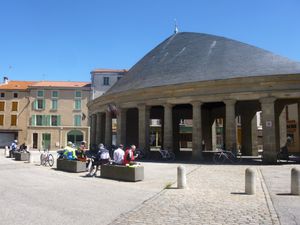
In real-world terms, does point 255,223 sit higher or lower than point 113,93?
lower

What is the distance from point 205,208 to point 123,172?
5.66 meters

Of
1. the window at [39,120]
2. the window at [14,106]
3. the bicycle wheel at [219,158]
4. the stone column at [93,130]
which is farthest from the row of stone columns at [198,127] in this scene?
the window at [14,106]

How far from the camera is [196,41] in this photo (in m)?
30.1

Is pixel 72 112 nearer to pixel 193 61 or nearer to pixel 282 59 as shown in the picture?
pixel 193 61

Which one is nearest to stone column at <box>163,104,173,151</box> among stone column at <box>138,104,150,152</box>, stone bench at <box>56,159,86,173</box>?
stone column at <box>138,104,150,152</box>

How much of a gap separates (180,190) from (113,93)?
18.2 metres

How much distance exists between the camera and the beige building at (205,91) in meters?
20.2

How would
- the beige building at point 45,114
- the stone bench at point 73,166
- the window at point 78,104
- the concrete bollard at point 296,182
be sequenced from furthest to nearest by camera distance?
the window at point 78,104, the beige building at point 45,114, the stone bench at point 73,166, the concrete bollard at point 296,182

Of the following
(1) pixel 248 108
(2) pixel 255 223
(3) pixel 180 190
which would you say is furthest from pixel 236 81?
(2) pixel 255 223

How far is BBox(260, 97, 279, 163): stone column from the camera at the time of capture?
65.8 feet

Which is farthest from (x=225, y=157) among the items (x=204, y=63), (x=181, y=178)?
(x=181, y=178)

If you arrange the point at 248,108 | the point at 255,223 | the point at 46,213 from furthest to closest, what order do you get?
the point at 248,108 → the point at 46,213 → the point at 255,223

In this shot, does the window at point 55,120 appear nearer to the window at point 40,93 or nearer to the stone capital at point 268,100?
the window at point 40,93

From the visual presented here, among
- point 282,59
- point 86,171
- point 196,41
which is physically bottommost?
point 86,171
